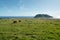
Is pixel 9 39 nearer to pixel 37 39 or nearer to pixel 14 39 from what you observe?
pixel 14 39

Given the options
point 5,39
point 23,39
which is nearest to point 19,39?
point 23,39

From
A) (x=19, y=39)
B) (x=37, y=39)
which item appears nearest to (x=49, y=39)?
(x=37, y=39)

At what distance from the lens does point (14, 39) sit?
26.1 m

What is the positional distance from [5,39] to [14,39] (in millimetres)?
1976

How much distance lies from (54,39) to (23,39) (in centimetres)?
694

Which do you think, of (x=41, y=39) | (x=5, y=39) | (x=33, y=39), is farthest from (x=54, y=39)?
(x=5, y=39)

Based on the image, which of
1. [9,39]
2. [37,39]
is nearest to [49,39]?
[37,39]

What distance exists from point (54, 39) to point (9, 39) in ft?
32.9

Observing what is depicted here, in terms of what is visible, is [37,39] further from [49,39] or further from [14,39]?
[14,39]

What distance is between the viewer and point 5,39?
26.0 meters

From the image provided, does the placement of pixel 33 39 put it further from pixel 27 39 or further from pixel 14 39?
pixel 14 39

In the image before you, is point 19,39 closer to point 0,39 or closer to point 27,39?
point 27,39

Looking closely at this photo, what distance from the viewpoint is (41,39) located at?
84.7 ft

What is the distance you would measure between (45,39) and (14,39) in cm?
685
